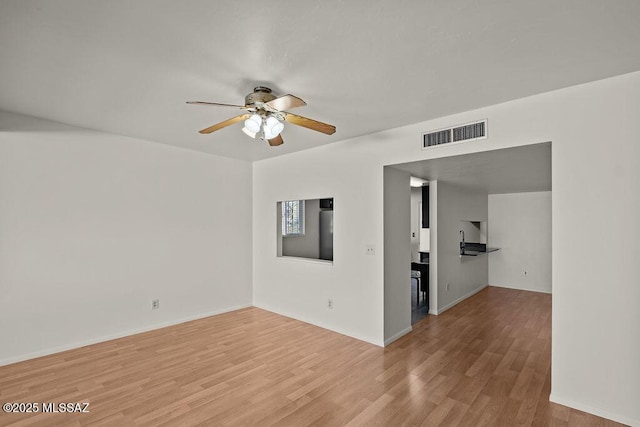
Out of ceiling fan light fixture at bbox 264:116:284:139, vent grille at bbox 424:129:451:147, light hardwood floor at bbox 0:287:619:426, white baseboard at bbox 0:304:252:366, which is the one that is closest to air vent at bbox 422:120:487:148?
vent grille at bbox 424:129:451:147

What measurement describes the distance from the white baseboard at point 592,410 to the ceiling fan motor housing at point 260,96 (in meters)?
3.30

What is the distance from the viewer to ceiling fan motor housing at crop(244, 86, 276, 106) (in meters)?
2.31

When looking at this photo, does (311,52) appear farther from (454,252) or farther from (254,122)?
(454,252)

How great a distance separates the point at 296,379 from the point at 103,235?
9.42 ft

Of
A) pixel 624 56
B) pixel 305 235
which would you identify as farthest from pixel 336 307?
pixel 624 56

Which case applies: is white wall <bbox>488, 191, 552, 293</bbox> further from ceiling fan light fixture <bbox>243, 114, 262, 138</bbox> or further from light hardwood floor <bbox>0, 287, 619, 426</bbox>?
ceiling fan light fixture <bbox>243, 114, 262, 138</bbox>

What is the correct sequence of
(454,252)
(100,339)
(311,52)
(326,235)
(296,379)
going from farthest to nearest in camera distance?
(326,235)
(454,252)
(100,339)
(296,379)
(311,52)

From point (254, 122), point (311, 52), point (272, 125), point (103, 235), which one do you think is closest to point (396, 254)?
point (272, 125)

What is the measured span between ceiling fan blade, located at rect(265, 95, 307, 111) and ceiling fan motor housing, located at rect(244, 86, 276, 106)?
127 millimetres

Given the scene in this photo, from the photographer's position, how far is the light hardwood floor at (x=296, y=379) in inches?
90.3

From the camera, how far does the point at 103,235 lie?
3.71 m

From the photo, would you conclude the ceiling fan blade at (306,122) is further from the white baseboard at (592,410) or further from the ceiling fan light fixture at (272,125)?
the white baseboard at (592,410)

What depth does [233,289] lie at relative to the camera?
506 cm

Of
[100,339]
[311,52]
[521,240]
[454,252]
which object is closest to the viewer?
[311,52]
